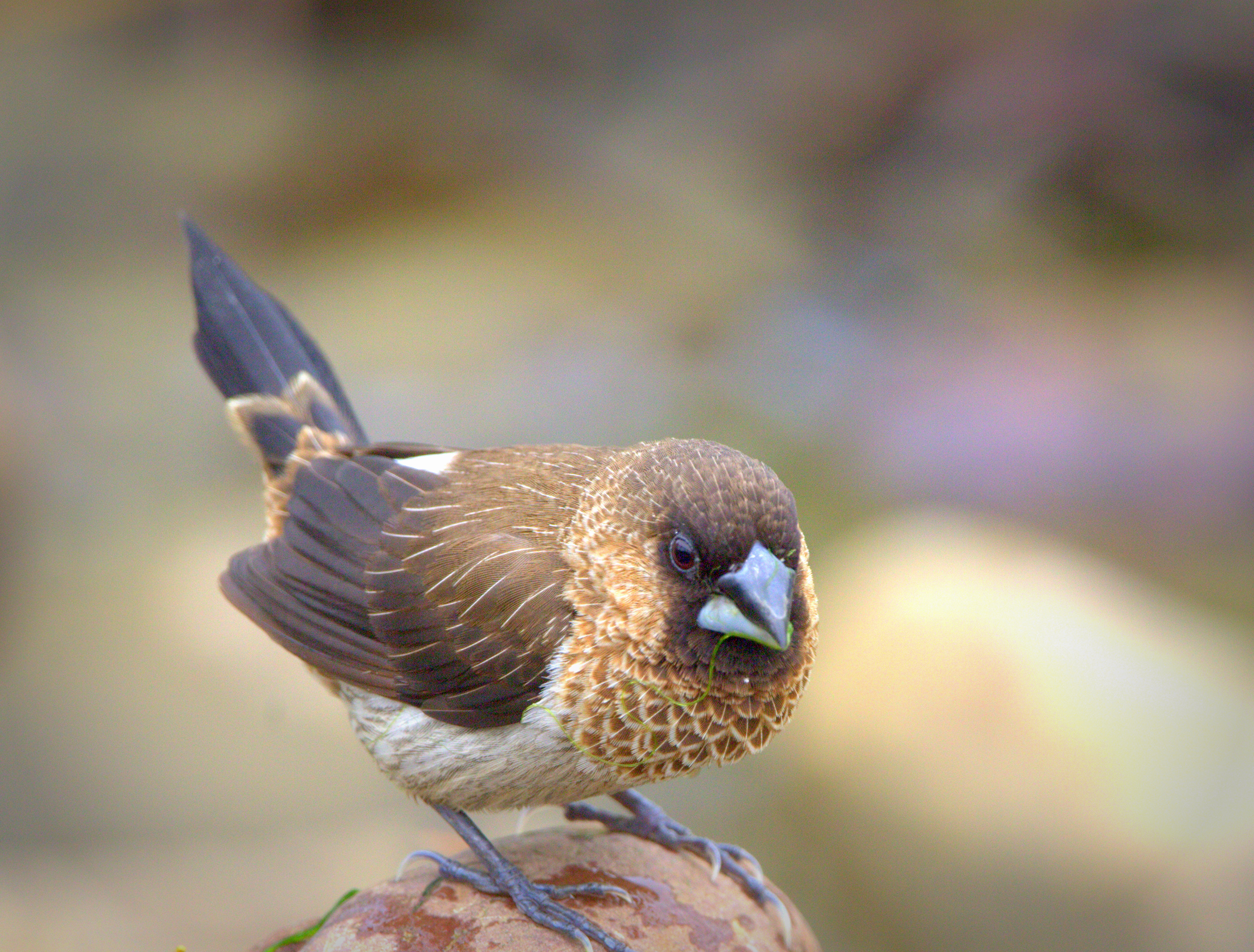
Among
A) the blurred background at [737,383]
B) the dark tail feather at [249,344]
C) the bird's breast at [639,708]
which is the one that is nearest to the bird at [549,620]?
the bird's breast at [639,708]

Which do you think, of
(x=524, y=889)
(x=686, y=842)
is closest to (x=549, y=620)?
(x=524, y=889)

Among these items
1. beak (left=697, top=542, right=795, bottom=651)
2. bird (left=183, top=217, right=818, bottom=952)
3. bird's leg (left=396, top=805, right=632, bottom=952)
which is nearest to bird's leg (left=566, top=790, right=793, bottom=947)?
bird (left=183, top=217, right=818, bottom=952)

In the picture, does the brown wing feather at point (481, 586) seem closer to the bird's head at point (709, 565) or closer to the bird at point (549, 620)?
the bird at point (549, 620)

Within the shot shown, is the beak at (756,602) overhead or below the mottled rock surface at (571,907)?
overhead

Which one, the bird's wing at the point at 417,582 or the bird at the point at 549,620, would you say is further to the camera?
the bird's wing at the point at 417,582

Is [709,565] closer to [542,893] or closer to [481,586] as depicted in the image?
[481,586]

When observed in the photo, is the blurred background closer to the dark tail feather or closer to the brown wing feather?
the dark tail feather
